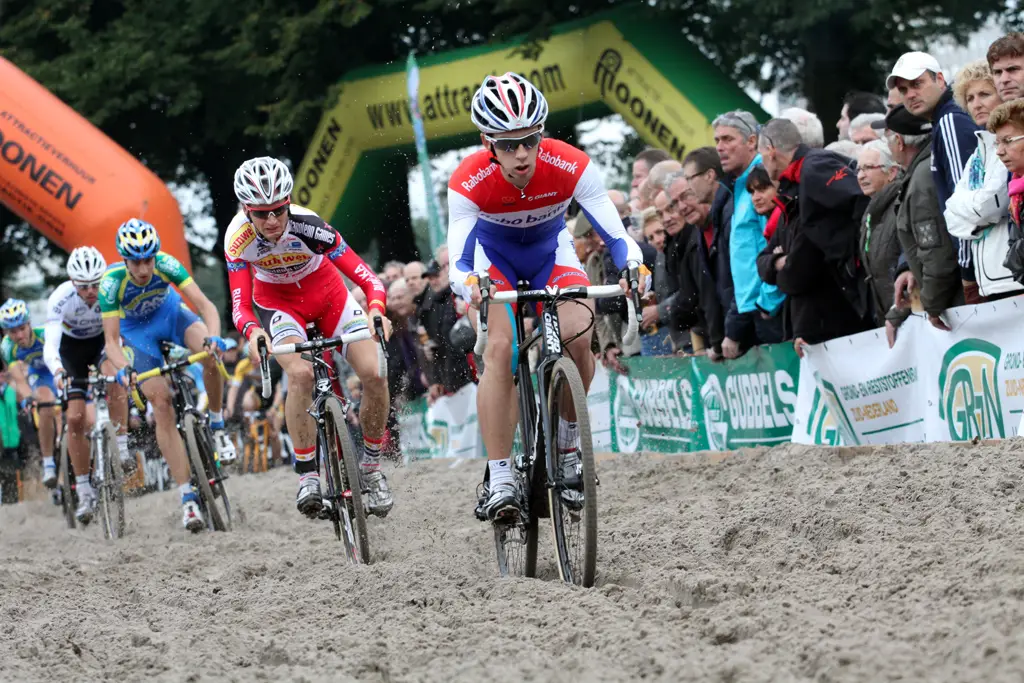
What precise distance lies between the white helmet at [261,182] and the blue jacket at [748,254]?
11.0ft

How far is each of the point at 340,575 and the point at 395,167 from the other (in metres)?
14.3

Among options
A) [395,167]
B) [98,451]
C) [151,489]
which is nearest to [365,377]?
[98,451]

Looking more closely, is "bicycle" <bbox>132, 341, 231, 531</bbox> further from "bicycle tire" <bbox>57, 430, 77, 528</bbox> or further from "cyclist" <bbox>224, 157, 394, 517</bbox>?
"bicycle tire" <bbox>57, 430, 77, 528</bbox>

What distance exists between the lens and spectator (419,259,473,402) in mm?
13398

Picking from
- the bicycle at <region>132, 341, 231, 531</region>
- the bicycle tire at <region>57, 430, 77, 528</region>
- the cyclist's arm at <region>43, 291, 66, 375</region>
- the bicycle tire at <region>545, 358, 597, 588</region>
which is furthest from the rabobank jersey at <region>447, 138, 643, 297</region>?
the bicycle tire at <region>57, 430, 77, 528</region>

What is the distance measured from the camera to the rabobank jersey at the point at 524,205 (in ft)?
21.1

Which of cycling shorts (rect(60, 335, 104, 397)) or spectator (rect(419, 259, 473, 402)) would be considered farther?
spectator (rect(419, 259, 473, 402))

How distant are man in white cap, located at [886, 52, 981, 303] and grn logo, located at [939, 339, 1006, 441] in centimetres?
32

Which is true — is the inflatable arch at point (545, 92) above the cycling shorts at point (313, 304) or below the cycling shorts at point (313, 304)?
above

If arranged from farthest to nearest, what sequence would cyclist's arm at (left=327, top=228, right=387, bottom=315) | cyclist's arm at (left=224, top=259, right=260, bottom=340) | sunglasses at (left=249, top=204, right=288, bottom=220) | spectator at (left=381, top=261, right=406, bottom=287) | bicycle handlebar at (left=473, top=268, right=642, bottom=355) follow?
1. spectator at (left=381, top=261, right=406, bottom=287)
2. cyclist's arm at (left=224, top=259, right=260, bottom=340)
3. cyclist's arm at (left=327, top=228, right=387, bottom=315)
4. sunglasses at (left=249, top=204, right=288, bottom=220)
5. bicycle handlebar at (left=473, top=268, right=642, bottom=355)

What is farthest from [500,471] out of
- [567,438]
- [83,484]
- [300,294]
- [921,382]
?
[83,484]

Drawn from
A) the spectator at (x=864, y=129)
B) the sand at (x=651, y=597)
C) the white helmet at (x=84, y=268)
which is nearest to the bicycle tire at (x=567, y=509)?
the sand at (x=651, y=597)

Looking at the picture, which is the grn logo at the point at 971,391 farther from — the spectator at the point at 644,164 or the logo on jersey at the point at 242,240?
the spectator at the point at 644,164

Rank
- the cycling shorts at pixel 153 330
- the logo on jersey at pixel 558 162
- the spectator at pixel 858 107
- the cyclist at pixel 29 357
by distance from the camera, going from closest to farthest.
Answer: the logo on jersey at pixel 558 162 → the spectator at pixel 858 107 → the cycling shorts at pixel 153 330 → the cyclist at pixel 29 357
